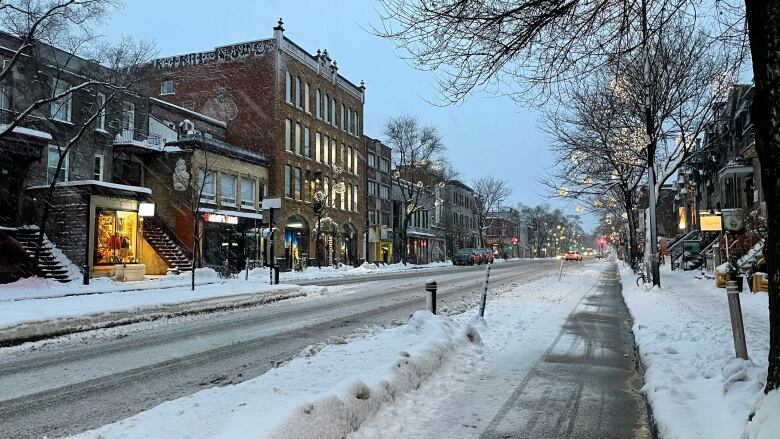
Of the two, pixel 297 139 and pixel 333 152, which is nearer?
pixel 297 139

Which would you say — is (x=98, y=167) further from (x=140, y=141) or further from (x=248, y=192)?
(x=248, y=192)

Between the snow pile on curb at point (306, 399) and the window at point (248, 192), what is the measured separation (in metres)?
30.2

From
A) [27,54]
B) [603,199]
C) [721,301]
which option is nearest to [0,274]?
[27,54]

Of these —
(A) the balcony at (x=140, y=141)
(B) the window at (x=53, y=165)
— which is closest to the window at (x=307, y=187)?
(A) the balcony at (x=140, y=141)

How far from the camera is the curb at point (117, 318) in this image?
998 cm

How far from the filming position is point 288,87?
4128 cm

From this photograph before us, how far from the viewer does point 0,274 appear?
21578 mm

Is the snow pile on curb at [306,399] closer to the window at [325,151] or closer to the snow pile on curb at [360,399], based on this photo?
the snow pile on curb at [360,399]

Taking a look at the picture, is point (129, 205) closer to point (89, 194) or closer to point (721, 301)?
point (89, 194)

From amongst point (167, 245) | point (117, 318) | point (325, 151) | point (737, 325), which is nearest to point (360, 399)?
point (737, 325)

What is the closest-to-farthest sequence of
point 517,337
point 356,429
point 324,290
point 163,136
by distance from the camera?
1. point 356,429
2. point 517,337
3. point 324,290
4. point 163,136

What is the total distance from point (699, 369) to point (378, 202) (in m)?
51.0

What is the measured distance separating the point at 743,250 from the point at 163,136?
2909 cm

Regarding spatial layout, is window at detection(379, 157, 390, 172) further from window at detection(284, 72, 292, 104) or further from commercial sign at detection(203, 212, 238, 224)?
commercial sign at detection(203, 212, 238, 224)
